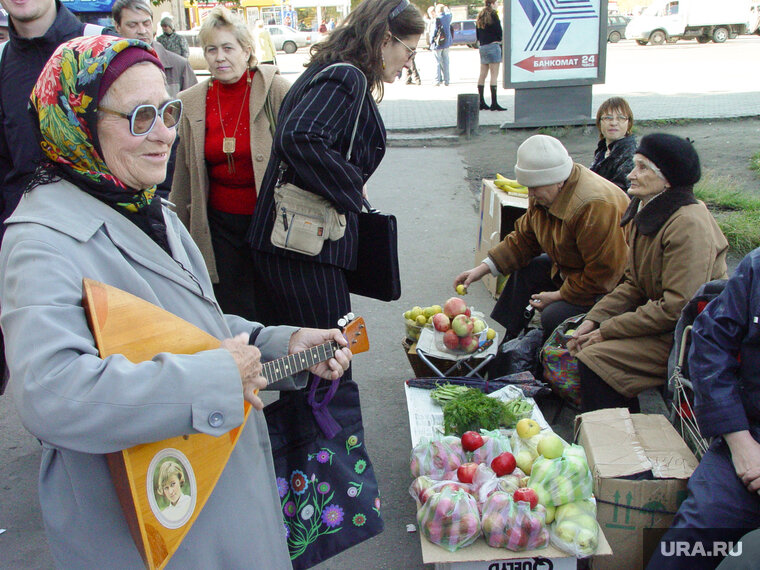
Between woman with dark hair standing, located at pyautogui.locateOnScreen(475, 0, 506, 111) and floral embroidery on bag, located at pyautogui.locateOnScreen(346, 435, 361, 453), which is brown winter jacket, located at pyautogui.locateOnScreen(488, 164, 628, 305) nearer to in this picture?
floral embroidery on bag, located at pyautogui.locateOnScreen(346, 435, 361, 453)

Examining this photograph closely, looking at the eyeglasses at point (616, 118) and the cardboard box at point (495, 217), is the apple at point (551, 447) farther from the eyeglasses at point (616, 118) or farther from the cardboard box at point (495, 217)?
the eyeglasses at point (616, 118)

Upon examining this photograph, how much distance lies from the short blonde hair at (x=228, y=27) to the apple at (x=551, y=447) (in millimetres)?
2402

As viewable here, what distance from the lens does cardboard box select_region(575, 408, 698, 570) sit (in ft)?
8.47

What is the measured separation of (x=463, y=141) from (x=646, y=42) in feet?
76.6

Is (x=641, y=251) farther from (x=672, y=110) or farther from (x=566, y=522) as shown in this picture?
(x=672, y=110)

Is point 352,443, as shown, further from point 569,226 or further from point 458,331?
point 569,226

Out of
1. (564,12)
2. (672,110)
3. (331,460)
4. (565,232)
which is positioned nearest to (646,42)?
(672,110)

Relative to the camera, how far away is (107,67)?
1486 millimetres

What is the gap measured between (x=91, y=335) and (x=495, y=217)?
4.29 metres

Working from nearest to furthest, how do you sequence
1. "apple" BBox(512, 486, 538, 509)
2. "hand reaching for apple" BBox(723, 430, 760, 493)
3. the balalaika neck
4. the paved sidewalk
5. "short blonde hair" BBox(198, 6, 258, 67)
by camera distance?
the balalaika neck → "hand reaching for apple" BBox(723, 430, 760, 493) → "apple" BBox(512, 486, 538, 509) → "short blonde hair" BBox(198, 6, 258, 67) → the paved sidewalk

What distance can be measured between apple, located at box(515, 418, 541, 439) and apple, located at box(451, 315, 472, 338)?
933mm

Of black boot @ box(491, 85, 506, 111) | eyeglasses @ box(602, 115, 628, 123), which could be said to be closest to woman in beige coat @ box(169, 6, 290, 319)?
eyeglasses @ box(602, 115, 628, 123)

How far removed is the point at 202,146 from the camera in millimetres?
3539

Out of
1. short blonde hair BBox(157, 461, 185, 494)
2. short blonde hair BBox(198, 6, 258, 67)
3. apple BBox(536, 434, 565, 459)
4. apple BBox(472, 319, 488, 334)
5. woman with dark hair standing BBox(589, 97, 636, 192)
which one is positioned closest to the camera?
short blonde hair BBox(157, 461, 185, 494)
